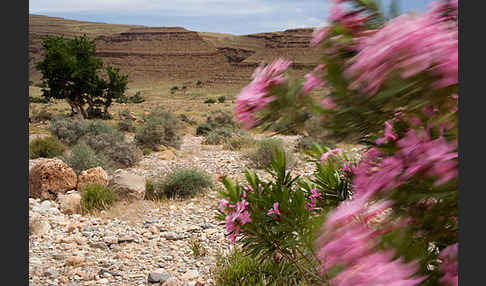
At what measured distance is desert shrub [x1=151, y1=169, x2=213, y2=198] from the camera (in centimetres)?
666

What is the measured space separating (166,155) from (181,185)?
3.87 meters

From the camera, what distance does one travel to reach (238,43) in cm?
8400

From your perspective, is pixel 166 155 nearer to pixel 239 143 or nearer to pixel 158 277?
pixel 239 143

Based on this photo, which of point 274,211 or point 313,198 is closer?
point 274,211

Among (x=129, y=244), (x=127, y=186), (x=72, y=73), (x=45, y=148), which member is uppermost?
(x=72, y=73)

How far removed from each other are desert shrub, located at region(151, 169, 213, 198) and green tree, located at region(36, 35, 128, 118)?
14907mm

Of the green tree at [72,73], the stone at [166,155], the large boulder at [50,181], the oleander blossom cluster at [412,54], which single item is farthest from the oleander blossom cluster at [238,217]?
the green tree at [72,73]

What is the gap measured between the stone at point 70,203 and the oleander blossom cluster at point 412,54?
243 inches

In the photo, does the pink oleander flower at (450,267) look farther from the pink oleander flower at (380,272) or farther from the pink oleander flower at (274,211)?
the pink oleander flower at (274,211)

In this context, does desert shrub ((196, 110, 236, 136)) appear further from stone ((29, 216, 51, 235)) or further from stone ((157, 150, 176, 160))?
stone ((29, 216, 51, 235))

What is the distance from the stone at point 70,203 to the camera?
5.91 metres

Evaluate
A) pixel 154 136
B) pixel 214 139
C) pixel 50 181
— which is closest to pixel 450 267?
pixel 50 181

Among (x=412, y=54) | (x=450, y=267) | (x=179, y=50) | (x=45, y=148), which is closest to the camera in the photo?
(x=412, y=54)

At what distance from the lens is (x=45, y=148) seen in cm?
995
